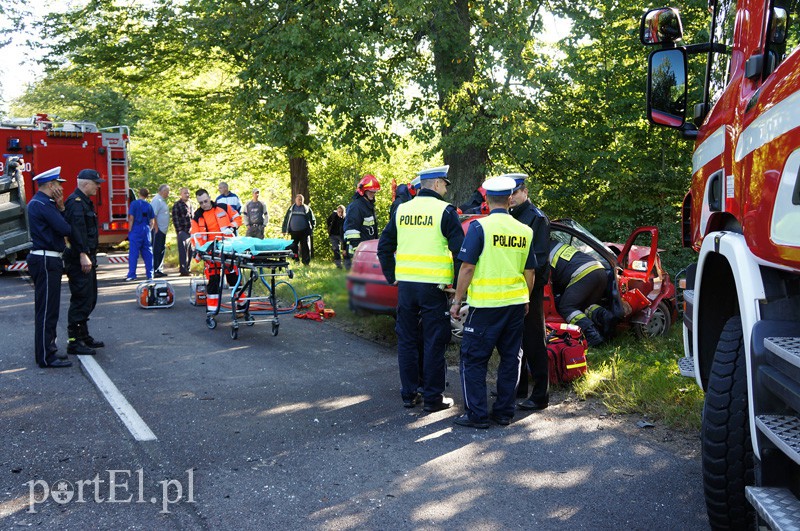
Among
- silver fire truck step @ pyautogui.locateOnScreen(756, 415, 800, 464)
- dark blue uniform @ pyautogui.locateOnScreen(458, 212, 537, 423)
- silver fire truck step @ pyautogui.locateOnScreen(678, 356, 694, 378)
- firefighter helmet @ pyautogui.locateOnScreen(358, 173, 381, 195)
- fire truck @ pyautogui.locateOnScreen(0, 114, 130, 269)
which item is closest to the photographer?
silver fire truck step @ pyautogui.locateOnScreen(756, 415, 800, 464)

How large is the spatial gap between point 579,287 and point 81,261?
5.20 meters

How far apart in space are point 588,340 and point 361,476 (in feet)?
12.9

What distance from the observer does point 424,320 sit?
20.9 feet

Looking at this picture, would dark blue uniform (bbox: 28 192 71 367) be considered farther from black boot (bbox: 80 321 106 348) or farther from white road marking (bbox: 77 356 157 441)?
black boot (bbox: 80 321 106 348)

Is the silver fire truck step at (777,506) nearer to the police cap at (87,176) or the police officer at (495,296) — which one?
the police officer at (495,296)

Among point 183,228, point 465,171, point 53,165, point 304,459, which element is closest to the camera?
point 304,459

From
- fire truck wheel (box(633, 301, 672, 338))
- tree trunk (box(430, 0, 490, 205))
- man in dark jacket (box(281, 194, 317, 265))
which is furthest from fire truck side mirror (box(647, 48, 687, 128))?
man in dark jacket (box(281, 194, 317, 265))

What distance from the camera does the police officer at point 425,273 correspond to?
245 inches

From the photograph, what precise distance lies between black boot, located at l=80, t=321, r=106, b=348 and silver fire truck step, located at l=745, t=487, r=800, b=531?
721 cm

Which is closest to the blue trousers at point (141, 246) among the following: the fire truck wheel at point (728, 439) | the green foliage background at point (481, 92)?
the green foliage background at point (481, 92)

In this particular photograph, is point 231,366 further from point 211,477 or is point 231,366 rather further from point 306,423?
point 211,477

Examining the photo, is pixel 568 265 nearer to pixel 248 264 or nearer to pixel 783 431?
pixel 248 264

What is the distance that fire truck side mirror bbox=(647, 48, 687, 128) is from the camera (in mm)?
4469

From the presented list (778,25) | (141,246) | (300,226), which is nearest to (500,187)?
(778,25)
